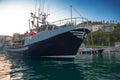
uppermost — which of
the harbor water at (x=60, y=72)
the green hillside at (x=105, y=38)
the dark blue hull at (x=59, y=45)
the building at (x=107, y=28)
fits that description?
the building at (x=107, y=28)

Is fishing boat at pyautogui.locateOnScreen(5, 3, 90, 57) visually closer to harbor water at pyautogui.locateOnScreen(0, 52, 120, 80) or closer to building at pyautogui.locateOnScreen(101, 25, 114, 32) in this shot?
harbor water at pyautogui.locateOnScreen(0, 52, 120, 80)

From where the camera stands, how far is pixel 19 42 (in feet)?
152

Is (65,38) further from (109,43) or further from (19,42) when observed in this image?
(109,43)

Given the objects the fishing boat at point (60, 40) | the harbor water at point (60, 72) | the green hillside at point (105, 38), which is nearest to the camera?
the harbor water at point (60, 72)

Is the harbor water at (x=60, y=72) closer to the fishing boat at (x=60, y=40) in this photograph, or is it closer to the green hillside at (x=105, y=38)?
the fishing boat at (x=60, y=40)

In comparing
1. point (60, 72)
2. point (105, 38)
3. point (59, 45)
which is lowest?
point (60, 72)

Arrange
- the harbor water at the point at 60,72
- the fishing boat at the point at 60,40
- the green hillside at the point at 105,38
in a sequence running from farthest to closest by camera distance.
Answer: the green hillside at the point at 105,38, the fishing boat at the point at 60,40, the harbor water at the point at 60,72

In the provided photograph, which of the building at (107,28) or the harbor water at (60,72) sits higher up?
the building at (107,28)

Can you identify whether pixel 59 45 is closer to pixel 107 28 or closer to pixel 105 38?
pixel 105 38

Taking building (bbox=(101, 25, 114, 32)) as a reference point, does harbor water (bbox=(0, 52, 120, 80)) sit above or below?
below

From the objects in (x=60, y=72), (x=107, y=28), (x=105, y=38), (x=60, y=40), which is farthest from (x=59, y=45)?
(x=107, y=28)

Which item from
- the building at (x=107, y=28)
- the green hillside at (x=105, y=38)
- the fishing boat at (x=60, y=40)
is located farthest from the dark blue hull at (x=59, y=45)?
the building at (x=107, y=28)

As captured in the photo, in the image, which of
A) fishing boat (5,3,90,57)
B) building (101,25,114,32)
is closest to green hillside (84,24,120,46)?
building (101,25,114,32)

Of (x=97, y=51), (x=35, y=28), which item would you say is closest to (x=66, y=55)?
(x=35, y=28)
